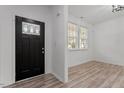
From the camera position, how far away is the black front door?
299cm

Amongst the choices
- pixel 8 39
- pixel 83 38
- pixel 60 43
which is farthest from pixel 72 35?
pixel 8 39

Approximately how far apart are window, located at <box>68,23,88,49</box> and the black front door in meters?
1.86

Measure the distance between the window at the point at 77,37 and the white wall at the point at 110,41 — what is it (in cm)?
99

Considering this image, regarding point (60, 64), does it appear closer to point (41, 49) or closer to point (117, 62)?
point (41, 49)

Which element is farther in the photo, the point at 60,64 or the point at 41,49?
the point at 41,49

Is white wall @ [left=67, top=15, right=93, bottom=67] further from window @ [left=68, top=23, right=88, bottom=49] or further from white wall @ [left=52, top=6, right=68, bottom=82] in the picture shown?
→ white wall @ [left=52, top=6, right=68, bottom=82]

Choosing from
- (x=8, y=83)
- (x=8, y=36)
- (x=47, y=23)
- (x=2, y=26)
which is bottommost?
(x=8, y=83)

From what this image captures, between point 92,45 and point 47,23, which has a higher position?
point 47,23

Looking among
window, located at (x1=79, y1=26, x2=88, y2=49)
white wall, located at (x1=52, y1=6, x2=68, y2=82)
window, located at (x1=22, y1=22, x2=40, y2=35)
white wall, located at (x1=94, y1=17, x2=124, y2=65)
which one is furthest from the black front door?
white wall, located at (x1=94, y1=17, x2=124, y2=65)

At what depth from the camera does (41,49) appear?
3.62 metres

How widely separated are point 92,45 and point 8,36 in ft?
18.4

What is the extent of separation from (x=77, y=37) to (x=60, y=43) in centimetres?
252
